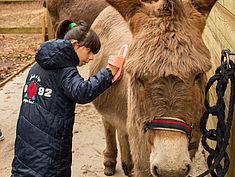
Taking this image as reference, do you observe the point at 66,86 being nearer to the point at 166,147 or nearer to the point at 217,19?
the point at 166,147

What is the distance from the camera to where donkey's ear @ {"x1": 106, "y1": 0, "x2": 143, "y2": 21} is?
7.45 feet

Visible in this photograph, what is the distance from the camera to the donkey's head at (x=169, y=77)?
1.87 m

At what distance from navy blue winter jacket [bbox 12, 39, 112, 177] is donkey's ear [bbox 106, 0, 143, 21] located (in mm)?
477

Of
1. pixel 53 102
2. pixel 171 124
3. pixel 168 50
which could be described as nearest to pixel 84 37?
pixel 53 102

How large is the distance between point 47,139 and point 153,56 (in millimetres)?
1192

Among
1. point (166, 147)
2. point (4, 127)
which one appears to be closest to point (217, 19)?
point (166, 147)

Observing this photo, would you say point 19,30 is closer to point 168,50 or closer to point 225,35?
point 225,35

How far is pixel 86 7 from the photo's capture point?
717 cm

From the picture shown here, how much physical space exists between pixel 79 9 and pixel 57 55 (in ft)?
16.5

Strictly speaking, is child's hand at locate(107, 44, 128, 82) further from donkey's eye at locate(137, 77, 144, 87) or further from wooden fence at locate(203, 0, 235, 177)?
wooden fence at locate(203, 0, 235, 177)

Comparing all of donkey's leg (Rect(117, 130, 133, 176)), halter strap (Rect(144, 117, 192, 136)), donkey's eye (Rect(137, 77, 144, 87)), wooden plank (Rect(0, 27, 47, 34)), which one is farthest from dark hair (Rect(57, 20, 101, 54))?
wooden plank (Rect(0, 27, 47, 34))

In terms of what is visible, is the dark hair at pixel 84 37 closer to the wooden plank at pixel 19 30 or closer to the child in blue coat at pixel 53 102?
the child in blue coat at pixel 53 102

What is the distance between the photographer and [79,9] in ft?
23.7

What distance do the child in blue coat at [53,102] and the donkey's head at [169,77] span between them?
0.51 meters
